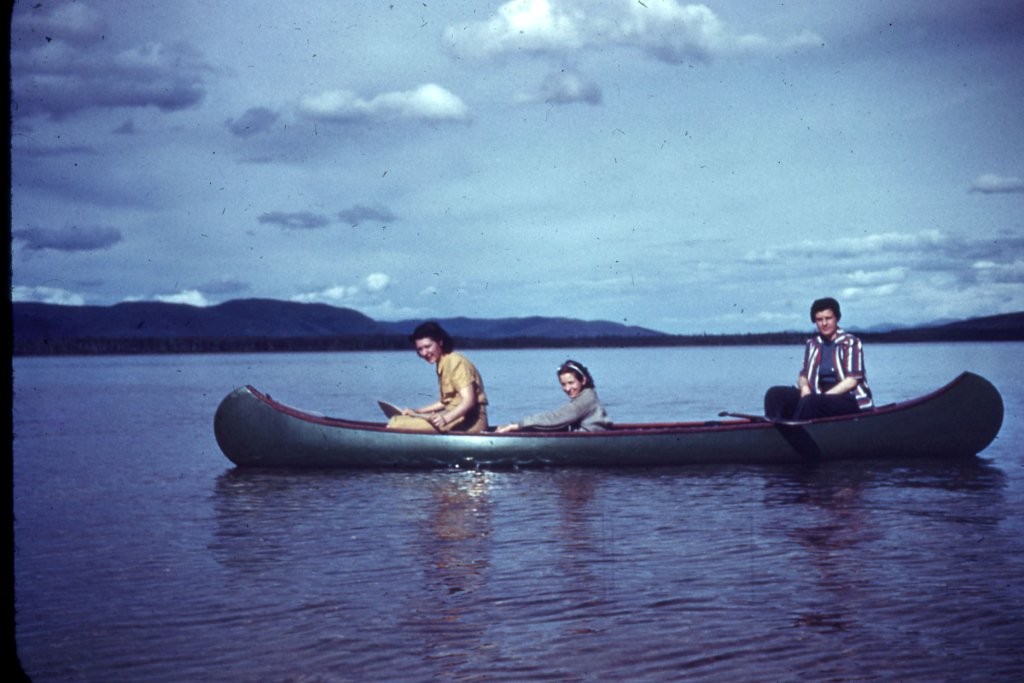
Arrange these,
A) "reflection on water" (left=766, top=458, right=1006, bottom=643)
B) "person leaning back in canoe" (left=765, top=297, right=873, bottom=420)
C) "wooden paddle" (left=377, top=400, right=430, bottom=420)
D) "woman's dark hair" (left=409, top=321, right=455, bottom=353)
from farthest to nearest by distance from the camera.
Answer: "wooden paddle" (left=377, top=400, right=430, bottom=420) < "person leaning back in canoe" (left=765, top=297, right=873, bottom=420) < "woman's dark hair" (left=409, top=321, right=455, bottom=353) < "reflection on water" (left=766, top=458, right=1006, bottom=643)

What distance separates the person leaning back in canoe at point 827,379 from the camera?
12.3 meters

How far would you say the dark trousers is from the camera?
12.8 metres

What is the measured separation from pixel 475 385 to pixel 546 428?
3.25ft

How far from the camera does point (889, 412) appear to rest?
43.2 ft

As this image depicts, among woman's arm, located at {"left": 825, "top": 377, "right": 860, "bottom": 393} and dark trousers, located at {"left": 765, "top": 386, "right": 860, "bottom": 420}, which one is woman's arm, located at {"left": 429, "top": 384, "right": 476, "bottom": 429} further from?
woman's arm, located at {"left": 825, "top": 377, "right": 860, "bottom": 393}

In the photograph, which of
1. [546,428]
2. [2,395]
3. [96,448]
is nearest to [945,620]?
[2,395]

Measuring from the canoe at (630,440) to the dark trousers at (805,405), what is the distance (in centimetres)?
12

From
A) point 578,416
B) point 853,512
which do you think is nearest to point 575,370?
point 578,416

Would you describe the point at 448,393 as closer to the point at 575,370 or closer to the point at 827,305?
the point at 575,370

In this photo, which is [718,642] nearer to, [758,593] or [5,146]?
[758,593]

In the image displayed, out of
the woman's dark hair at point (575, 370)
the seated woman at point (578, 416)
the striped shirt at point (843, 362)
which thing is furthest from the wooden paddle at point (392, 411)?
the striped shirt at point (843, 362)

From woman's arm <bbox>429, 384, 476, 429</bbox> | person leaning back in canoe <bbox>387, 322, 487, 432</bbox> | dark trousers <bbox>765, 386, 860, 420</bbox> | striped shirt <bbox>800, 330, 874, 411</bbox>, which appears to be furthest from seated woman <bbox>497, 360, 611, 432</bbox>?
striped shirt <bbox>800, 330, 874, 411</bbox>

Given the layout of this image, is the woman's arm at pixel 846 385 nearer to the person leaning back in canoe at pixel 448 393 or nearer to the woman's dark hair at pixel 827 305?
the woman's dark hair at pixel 827 305

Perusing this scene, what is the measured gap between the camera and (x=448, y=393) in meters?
12.7
